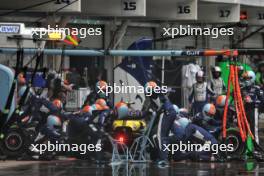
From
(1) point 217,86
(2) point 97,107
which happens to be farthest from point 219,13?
(2) point 97,107

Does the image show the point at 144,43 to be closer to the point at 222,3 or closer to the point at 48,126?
the point at 48,126

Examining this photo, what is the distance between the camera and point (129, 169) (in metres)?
13.7

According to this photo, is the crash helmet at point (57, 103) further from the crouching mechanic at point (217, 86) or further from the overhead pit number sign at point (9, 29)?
the crouching mechanic at point (217, 86)

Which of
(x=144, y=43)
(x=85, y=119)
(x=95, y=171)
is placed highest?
(x=144, y=43)

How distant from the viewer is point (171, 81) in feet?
84.2

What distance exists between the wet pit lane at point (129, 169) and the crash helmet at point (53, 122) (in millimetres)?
754

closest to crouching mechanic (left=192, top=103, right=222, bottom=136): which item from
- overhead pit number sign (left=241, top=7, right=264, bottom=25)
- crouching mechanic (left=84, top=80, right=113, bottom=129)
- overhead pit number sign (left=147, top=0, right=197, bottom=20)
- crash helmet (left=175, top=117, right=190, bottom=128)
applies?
crash helmet (left=175, top=117, right=190, bottom=128)

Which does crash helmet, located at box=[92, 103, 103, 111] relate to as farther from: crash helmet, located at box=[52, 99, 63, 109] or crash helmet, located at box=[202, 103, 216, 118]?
crash helmet, located at box=[202, 103, 216, 118]

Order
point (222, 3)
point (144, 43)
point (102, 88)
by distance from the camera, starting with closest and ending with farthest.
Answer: point (102, 88) < point (144, 43) < point (222, 3)

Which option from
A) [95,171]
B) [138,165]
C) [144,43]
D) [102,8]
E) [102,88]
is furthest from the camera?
[102,8]

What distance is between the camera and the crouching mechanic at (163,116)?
14.6m

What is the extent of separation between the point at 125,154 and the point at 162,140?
0.81 metres

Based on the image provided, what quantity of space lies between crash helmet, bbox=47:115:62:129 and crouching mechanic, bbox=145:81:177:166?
1928 mm

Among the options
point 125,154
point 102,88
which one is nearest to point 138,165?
point 125,154
